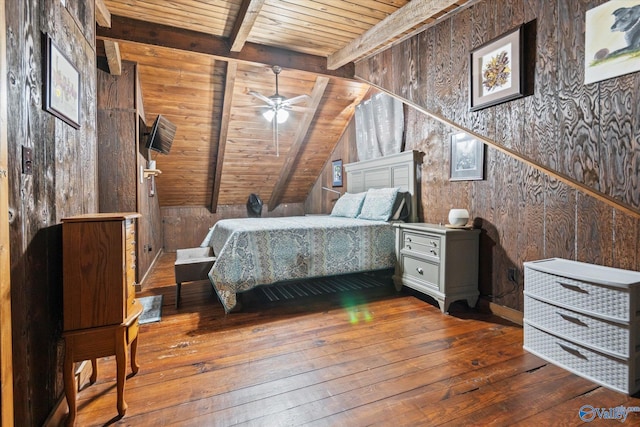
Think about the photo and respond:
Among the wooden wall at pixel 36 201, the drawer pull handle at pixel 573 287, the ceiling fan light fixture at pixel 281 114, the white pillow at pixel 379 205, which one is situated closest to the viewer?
the wooden wall at pixel 36 201

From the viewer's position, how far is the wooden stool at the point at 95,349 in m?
1.43

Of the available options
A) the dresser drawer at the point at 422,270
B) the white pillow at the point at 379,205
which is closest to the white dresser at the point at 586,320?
the dresser drawer at the point at 422,270

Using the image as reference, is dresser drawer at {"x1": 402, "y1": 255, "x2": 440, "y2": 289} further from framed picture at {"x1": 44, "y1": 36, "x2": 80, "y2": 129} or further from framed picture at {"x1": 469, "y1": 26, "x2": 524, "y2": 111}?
framed picture at {"x1": 44, "y1": 36, "x2": 80, "y2": 129}

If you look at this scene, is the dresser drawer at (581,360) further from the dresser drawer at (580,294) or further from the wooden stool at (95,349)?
the wooden stool at (95,349)

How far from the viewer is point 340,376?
6.06ft

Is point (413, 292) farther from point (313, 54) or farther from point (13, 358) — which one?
point (13, 358)

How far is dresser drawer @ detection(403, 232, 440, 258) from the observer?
291cm

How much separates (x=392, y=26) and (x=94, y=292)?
114 inches

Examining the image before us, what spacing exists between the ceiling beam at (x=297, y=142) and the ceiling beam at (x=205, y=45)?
69 cm

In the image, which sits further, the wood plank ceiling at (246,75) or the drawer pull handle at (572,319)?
the wood plank ceiling at (246,75)

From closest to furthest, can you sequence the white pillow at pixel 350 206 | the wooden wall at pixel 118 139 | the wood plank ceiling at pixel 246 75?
the wood plank ceiling at pixel 246 75 < the wooden wall at pixel 118 139 < the white pillow at pixel 350 206

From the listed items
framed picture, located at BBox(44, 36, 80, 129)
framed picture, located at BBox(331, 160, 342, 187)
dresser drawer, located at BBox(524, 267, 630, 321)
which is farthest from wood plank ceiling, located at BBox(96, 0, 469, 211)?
dresser drawer, located at BBox(524, 267, 630, 321)

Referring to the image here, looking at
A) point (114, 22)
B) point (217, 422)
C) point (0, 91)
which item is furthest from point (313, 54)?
point (217, 422)

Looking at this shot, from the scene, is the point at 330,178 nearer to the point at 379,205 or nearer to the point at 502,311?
the point at 379,205
